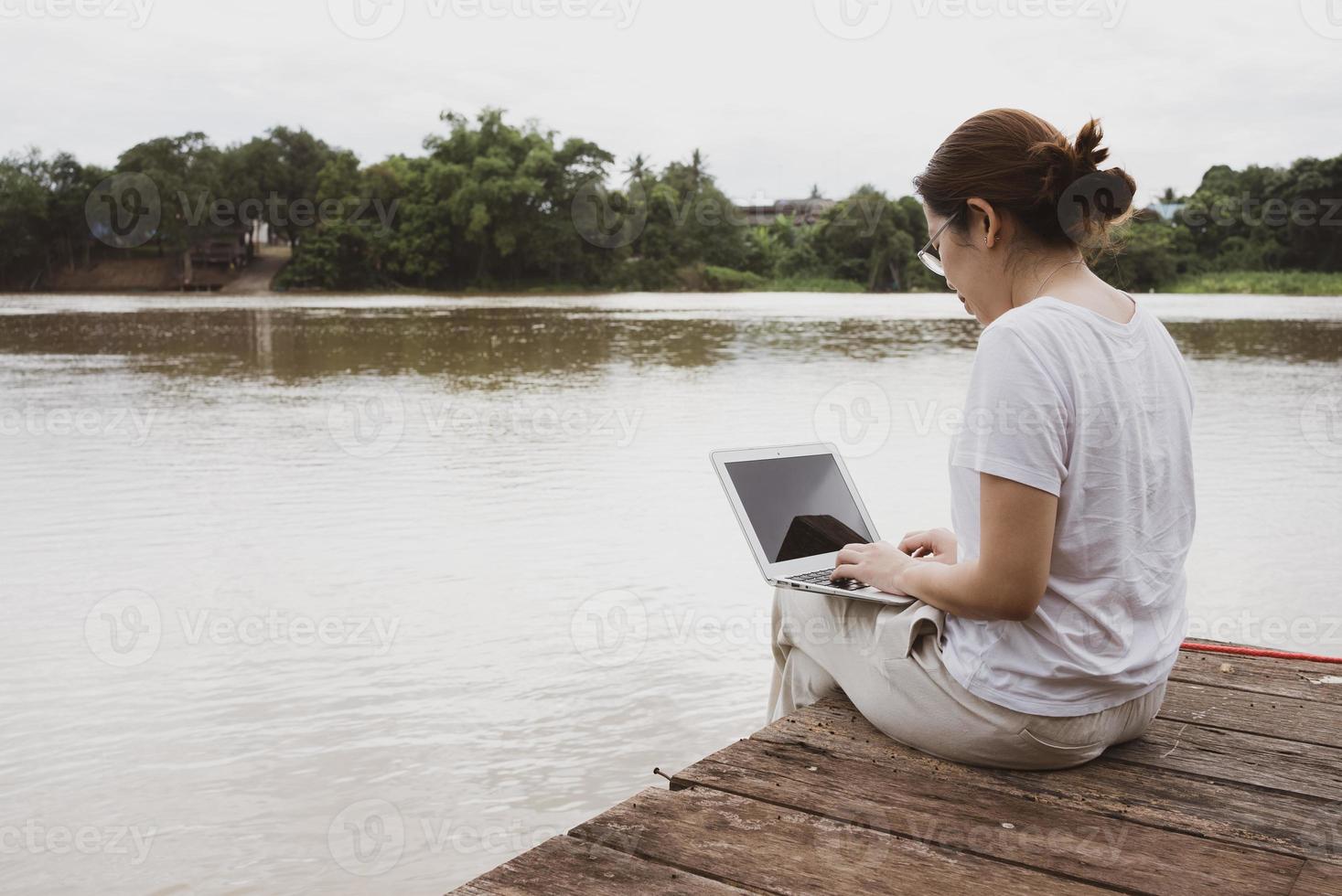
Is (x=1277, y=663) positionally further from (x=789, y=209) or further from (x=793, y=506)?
(x=789, y=209)

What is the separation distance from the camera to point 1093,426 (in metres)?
1.77

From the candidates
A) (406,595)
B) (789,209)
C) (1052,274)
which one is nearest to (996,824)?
(1052,274)

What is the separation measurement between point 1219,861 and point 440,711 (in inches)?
108

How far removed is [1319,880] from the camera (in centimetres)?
169

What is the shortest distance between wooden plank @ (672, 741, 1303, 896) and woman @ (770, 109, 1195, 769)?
13 centimetres

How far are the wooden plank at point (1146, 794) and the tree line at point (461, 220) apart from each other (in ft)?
171

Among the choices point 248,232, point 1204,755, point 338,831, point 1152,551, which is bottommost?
point 338,831

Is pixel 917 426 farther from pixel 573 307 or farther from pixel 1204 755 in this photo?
pixel 573 307

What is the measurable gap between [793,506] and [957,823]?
2.92ft

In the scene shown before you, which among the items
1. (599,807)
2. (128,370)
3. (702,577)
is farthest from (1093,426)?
(128,370)

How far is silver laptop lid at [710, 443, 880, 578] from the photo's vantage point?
2.50 meters

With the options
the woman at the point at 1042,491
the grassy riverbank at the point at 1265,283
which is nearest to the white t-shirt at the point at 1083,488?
the woman at the point at 1042,491

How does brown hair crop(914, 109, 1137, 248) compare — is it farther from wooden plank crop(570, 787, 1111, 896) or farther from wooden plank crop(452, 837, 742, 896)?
wooden plank crop(452, 837, 742, 896)

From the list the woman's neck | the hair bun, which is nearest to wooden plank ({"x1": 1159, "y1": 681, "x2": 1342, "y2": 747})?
the woman's neck
